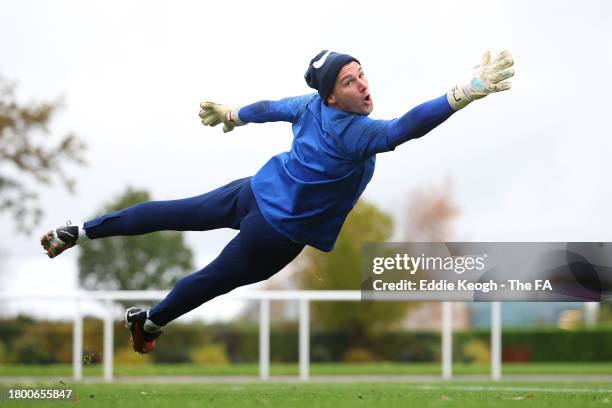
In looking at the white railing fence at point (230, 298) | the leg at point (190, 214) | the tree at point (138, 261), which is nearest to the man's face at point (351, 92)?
the leg at point (190, 214)

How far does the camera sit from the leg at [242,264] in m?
6.84

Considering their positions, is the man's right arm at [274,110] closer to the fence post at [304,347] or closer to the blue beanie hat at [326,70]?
the blue beanie hat at [326,70]

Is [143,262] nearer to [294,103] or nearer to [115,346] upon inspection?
[115,346]

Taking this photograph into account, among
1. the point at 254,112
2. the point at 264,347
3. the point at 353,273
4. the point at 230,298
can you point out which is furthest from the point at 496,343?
the point at 353,273

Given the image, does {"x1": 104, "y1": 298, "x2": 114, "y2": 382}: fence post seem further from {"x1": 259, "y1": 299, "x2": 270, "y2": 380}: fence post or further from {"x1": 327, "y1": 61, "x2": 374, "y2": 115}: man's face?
{"x1": 327, "y1": 61, "x2": 374, "y2": 115}: man's face

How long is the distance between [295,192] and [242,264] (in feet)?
2.18

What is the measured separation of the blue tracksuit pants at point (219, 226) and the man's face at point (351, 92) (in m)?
0.90

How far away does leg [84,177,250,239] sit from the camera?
7.07 metres

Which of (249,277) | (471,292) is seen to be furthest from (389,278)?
(249,277)

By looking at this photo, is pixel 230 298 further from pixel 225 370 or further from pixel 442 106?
pixel 442 106

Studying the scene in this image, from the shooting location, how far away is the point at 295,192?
6.67m

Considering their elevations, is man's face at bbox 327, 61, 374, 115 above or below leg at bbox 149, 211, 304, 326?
above

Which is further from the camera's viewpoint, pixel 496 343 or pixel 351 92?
pixel 496 343

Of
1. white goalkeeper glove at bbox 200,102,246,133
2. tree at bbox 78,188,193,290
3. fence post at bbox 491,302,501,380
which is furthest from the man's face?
tree at bbox 78,188,193,290
